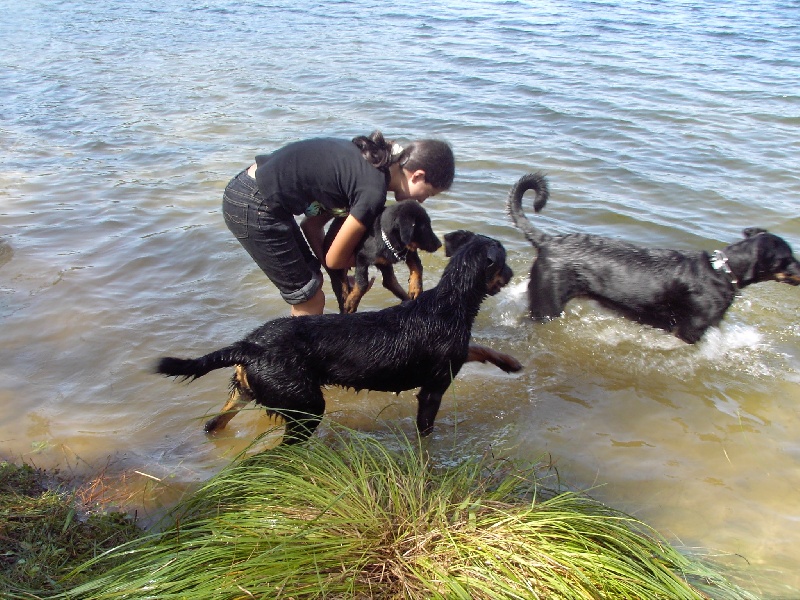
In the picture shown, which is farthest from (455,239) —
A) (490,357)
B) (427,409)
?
(427,409)

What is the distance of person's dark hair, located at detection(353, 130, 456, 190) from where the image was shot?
4.39 m

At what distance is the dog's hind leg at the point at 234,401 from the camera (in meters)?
3.82

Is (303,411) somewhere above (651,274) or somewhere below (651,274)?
above

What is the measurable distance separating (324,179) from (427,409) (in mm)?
1670

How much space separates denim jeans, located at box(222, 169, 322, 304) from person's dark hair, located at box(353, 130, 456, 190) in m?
0.71

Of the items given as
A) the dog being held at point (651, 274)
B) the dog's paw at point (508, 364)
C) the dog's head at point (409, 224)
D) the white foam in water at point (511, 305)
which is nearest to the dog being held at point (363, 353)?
the dog's paw at point (508, 364)

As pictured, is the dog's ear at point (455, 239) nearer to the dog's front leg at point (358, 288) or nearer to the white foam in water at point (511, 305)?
the dog's front leg at point (358, 288)

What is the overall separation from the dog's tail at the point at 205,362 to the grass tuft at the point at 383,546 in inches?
23.8

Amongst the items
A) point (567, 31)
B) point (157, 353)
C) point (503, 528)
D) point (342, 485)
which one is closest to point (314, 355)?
point (342, 485)

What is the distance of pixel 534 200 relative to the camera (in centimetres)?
568

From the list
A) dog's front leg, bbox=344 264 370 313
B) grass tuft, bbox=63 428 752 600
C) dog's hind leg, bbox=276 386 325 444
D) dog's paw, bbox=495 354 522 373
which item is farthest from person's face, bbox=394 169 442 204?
grass tuft, bbox=63 428 752 600

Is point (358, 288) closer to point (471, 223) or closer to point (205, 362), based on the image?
point (205, 362)

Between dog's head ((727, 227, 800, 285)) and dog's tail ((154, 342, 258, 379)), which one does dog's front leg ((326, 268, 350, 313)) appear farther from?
dog's head ((727, 227, 800, 285))

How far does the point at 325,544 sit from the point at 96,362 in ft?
11.0
